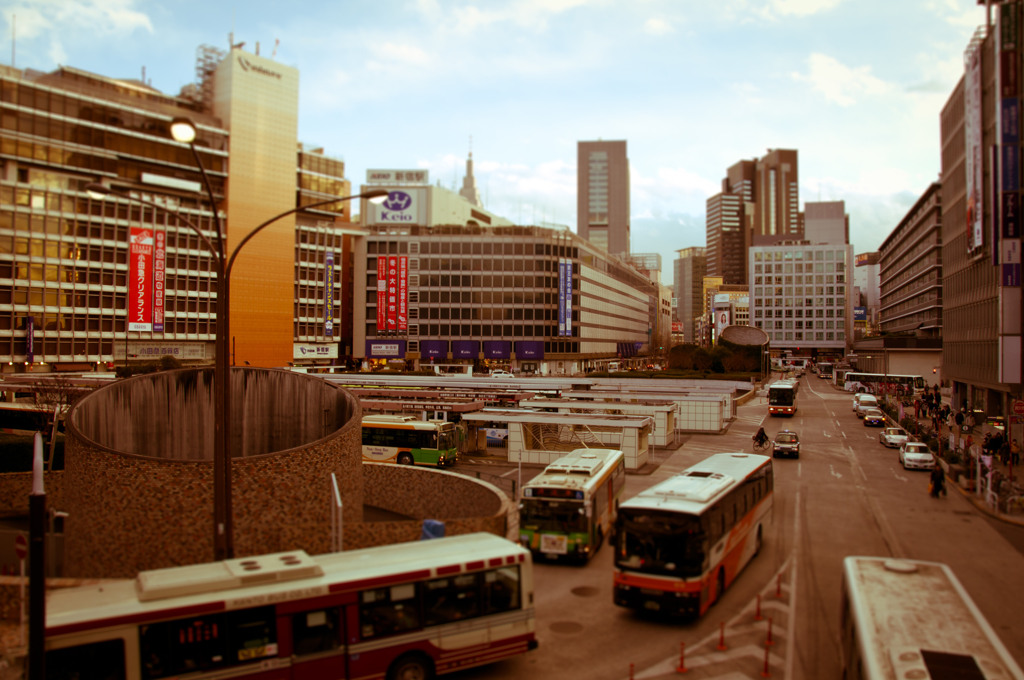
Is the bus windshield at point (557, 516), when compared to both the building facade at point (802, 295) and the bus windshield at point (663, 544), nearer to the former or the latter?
the bus windshield at point (663, 544)

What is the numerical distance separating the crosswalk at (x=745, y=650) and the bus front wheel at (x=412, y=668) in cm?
334

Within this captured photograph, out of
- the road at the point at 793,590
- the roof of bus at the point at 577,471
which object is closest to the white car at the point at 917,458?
the road at the point at 793,590

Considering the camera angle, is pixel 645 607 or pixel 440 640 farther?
pixel 645 607

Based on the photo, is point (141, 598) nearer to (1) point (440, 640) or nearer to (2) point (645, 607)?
(1) point (440, 640)

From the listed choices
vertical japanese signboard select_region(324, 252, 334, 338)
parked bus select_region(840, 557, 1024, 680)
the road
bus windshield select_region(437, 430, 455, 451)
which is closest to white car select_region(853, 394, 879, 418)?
the road

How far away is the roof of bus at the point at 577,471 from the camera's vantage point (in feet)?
57.6

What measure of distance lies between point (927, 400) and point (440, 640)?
59.0 metres

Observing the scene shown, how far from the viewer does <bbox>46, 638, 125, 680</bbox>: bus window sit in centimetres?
830

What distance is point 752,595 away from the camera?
1489cm

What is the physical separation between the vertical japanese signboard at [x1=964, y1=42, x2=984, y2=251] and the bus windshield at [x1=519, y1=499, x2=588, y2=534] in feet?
120

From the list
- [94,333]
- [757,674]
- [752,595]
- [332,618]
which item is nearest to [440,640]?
[332,618]

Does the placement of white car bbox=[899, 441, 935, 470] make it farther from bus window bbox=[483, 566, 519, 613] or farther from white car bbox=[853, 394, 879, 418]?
bus window bbox=[483, 566, 519, 613]

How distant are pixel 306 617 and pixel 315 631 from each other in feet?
0.83

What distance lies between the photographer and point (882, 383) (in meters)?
83.6
